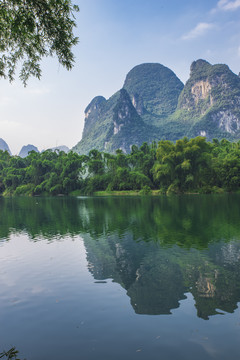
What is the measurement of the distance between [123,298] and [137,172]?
3367 inches

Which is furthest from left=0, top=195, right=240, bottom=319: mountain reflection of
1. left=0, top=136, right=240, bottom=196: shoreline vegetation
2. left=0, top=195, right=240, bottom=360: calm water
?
left=0, top=136, right=240, bottom=196: shoreline vegetation

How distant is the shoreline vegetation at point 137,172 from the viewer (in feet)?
267

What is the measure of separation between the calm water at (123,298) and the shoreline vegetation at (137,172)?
208ft

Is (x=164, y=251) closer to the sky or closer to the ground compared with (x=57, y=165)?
closer to the ground

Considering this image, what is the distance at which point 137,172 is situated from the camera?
311 feet

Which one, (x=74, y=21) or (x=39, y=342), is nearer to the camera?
(x=39, y=342)

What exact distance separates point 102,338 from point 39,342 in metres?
1.62

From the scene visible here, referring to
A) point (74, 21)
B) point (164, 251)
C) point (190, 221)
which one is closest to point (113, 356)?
point (164, 251)

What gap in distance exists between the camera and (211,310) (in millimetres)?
8445

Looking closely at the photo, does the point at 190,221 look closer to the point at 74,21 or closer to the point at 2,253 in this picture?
the point at 2,253

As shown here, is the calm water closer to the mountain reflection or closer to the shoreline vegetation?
the mountain reflection

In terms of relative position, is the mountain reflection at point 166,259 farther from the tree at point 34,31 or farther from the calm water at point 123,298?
the tree at point 34,31

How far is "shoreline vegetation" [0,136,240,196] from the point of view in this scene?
81312mm

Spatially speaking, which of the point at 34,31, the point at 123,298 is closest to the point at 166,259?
the point at 123,298
